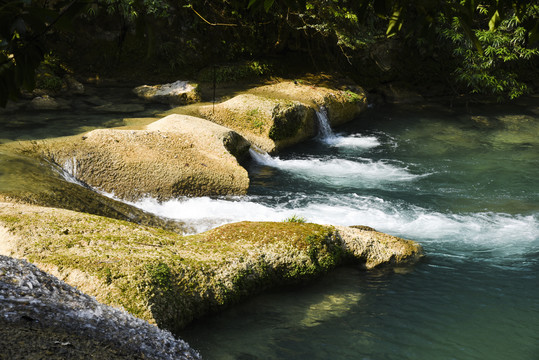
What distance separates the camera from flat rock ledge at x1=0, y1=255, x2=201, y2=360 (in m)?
2.83

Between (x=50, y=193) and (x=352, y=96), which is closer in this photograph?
(x=50, y=193)

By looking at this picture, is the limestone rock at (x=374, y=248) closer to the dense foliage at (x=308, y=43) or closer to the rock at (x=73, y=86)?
the dense foliage at (x=308, y=43)

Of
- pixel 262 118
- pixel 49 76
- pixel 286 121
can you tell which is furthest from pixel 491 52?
pixel 49 76

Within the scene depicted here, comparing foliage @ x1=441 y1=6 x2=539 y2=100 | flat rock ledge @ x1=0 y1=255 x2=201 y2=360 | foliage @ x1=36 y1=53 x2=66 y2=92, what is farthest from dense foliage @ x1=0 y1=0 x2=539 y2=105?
flat rock ledge @ x1=0 y1=255 x2=201 y2=360

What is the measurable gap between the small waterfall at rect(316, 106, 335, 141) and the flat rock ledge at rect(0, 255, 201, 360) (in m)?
9.56

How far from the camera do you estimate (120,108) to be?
12.6 m

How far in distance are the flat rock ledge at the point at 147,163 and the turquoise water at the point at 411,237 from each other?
1.25 ft

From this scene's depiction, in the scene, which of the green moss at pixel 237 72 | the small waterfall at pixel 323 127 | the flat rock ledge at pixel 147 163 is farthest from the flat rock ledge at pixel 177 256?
the green moss at pixel 237 72

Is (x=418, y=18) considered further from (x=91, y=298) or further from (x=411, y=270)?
(x=411, y=270)

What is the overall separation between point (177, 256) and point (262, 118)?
6.77 metres

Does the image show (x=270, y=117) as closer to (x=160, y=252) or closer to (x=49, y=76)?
(x=49, y=76)

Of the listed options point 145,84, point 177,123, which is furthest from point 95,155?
point 145,84

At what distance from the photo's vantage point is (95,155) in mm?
8430

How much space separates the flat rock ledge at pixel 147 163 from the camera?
27.1ft
